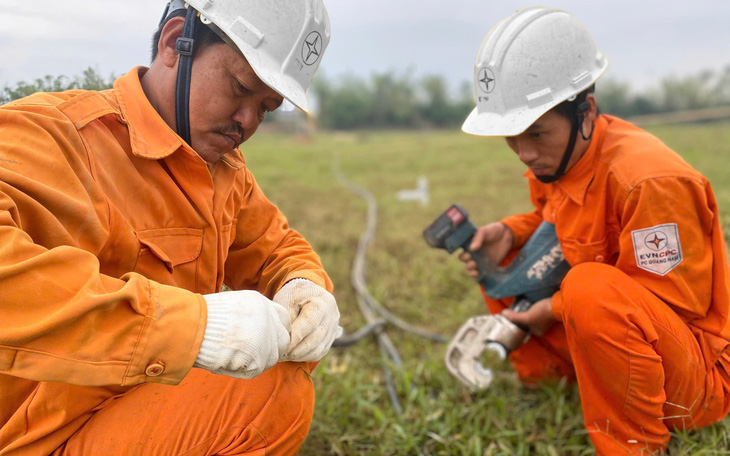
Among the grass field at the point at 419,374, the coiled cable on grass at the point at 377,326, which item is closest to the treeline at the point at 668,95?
the grass field at the point at 419,374

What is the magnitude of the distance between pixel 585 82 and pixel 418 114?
39.8 metres

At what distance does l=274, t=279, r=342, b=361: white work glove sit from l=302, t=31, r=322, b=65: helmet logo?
0.69m

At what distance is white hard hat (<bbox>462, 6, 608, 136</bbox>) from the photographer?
2046 millimetres

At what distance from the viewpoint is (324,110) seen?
43.4 metres

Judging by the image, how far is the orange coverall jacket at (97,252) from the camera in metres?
1.06

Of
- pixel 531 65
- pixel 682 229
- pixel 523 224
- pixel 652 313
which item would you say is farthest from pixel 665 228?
pixel 523 224

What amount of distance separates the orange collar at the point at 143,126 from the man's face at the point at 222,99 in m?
0.08

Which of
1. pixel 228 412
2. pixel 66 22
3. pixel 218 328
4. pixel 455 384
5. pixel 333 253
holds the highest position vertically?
pixel 66 22

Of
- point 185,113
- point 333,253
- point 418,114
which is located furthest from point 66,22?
point 418,114

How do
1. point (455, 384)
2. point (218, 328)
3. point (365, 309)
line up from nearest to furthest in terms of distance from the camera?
1. point (218, 328)
2. point (455, 384)
3. point (365, 309)

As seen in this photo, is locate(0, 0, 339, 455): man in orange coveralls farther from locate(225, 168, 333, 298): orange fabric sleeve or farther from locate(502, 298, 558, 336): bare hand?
locate(502, 298, 558, 336): bare hand

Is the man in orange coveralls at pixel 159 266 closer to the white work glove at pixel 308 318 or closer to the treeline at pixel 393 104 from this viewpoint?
the white work glove at pixel 308 318

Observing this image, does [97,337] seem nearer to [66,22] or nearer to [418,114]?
[66,22]

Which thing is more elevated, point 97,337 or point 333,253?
point 97,337
